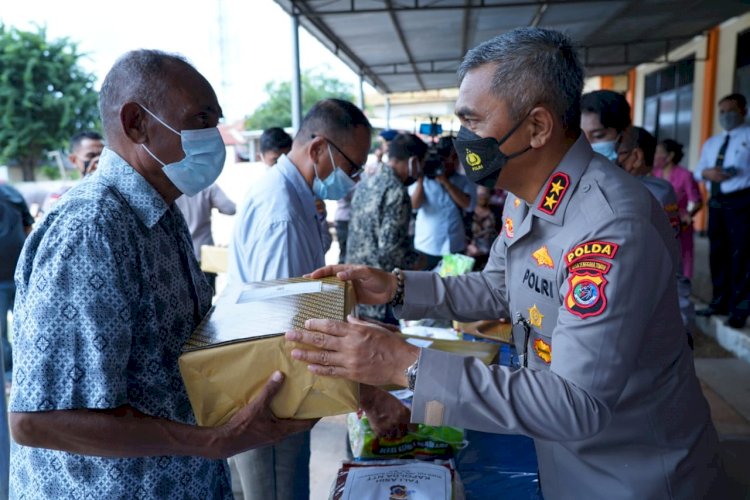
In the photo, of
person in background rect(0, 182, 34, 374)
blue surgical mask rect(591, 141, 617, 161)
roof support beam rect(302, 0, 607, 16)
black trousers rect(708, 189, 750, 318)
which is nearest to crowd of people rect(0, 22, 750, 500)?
blue surgical mask rect(591, 141, 617, 161)

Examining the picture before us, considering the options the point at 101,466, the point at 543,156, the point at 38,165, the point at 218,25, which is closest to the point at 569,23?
the point at 543,156

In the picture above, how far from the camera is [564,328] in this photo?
1.13 metres

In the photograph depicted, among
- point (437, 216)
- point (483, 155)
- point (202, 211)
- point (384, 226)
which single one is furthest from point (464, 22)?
point (483, 155)

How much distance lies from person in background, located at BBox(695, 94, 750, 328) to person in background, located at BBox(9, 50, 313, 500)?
5366 mm

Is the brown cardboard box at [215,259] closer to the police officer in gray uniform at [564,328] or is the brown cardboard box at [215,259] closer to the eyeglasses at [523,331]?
the police officer in gray uniform at [564,328]

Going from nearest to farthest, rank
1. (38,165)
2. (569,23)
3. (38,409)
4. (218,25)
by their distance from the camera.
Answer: (38,409) → (569,23) → (38,165) → (218,25)

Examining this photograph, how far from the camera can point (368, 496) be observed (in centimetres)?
150

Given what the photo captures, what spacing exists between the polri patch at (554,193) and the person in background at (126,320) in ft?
2.44

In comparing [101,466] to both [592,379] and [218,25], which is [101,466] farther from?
[218,25]

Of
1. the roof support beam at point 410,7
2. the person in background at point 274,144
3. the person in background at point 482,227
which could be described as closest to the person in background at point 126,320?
the person in background at point 274,144

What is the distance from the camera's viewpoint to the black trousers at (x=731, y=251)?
5258 mm

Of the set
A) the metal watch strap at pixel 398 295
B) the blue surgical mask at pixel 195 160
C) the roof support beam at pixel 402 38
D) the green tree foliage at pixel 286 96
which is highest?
the green tree foliage at pixel 286 96

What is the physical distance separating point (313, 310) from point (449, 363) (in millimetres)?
310

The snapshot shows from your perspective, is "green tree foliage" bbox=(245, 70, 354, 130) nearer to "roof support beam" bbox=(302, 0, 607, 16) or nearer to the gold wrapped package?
"roof support beam" bbox=(302, 0, 607, 16)
